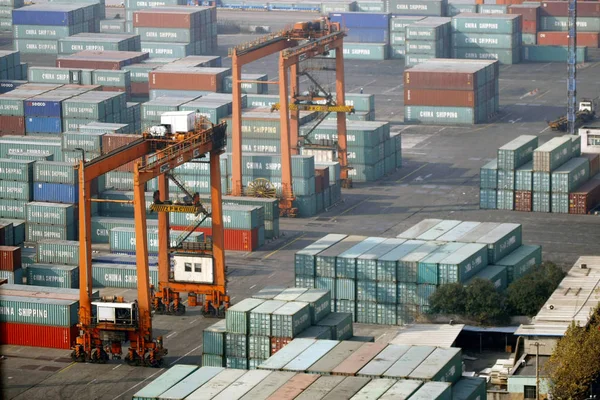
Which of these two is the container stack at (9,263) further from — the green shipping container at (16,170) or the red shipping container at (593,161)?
the red shipping container at (593,161)

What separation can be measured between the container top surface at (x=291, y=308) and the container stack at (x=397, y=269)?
1107 centimetres

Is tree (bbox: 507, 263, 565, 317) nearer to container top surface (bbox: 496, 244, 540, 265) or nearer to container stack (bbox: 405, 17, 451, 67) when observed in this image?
container top surface (bbox: 496, 244, 540, 265)

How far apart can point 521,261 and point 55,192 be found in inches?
1527

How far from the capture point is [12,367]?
88188 millimetres

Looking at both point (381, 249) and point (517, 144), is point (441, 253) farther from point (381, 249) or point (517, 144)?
point (517, 144)

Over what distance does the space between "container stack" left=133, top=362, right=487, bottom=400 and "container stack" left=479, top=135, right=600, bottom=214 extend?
1947 inches

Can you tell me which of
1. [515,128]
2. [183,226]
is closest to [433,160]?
[515,128]

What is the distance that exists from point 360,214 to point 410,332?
125 feet

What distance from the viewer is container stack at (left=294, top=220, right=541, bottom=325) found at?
94.7 meters

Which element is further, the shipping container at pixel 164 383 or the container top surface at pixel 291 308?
the container top surface at pixel 291 308

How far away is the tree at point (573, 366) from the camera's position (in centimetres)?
7706

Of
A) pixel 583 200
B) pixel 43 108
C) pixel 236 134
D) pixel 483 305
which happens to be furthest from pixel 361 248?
pixel 43 108

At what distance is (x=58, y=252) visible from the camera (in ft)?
358

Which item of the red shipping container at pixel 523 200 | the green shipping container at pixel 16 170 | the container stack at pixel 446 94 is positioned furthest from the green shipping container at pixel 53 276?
→ the container stack at pixel 446 94
